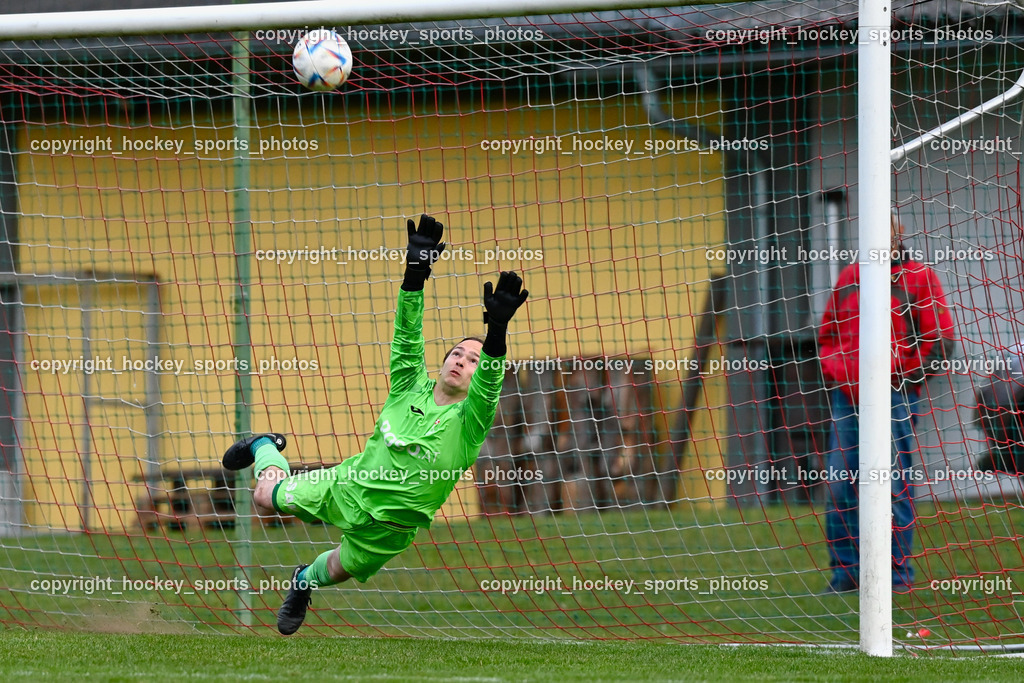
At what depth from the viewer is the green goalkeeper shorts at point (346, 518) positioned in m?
4.68

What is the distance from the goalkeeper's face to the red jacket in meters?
2.02

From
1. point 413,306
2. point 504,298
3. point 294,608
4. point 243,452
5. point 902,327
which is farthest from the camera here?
point 902,327

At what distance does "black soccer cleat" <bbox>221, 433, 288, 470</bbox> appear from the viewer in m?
5.07

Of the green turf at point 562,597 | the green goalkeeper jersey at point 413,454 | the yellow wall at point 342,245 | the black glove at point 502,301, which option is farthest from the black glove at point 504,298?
the yellow wall at point 342,245

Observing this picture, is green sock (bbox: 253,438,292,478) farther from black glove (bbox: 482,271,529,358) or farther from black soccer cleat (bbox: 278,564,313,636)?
black glove (bbox: 482,271,529,358)

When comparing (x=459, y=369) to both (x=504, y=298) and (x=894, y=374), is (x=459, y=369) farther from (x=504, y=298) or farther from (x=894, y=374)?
(x=894, y=374)

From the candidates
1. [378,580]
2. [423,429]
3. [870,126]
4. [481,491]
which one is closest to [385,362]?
[481,491]

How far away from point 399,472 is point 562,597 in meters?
1.84

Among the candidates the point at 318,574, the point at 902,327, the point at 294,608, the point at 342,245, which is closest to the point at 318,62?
the point at 318,574

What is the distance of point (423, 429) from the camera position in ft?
15.3

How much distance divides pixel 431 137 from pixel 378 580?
13.4ft

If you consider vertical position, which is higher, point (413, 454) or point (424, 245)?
point (424, 245)

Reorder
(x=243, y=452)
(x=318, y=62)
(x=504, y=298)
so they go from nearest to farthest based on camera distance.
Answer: (x=504, y=298) < (x=318, y=62) < (x=243, y=452)

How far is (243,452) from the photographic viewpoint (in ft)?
16.9
